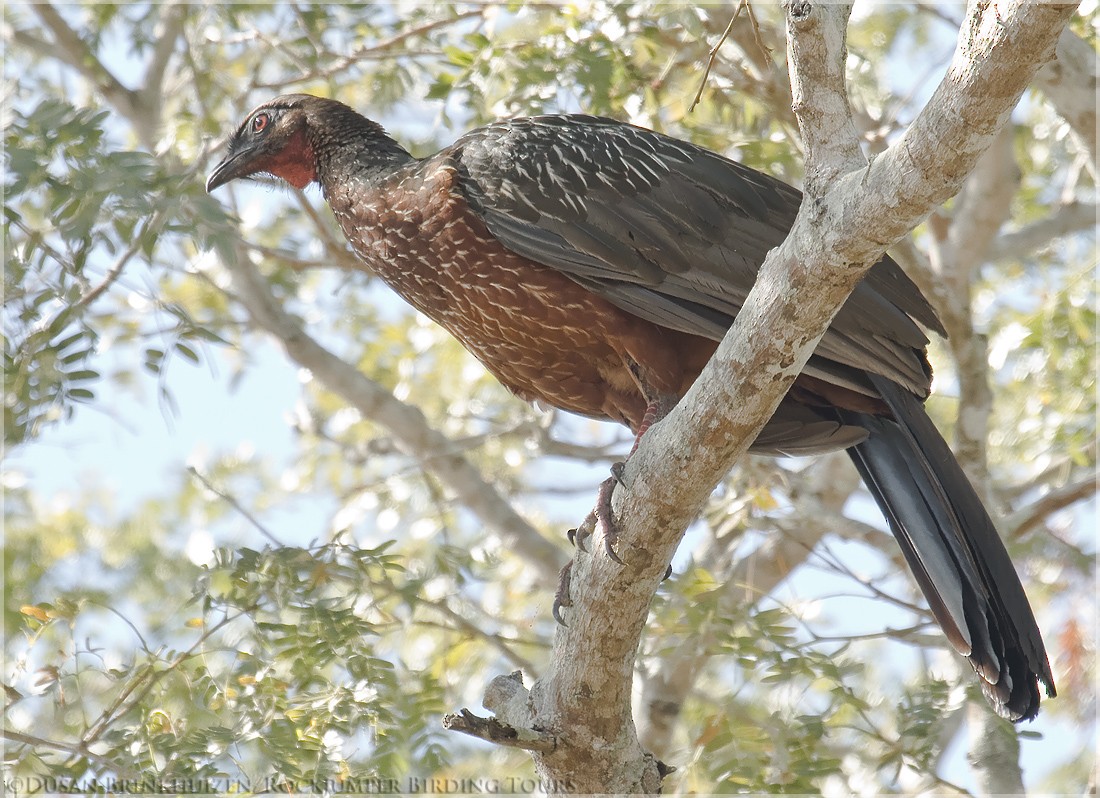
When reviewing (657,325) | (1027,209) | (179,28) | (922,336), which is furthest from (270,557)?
(1027,209)

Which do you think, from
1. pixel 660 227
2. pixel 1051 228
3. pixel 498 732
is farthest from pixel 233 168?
pixel 1051 228

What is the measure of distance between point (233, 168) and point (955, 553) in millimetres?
2942

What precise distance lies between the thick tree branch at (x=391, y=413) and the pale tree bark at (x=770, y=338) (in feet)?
6.93

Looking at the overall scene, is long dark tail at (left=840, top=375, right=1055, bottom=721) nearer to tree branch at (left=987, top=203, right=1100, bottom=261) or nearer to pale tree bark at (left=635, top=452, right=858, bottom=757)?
pale tree bark at (left=635, top=452, right=858, bottom=757)

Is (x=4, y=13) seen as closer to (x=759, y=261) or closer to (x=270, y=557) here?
(x=270, y=557)

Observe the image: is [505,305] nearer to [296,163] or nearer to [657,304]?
[657,304]

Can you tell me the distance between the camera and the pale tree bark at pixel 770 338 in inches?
93.2

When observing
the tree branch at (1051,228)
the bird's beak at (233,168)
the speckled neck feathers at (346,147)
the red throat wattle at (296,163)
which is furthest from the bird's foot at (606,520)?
the tree branch at (1051,228)

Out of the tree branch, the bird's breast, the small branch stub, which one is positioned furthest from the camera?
the tree branch

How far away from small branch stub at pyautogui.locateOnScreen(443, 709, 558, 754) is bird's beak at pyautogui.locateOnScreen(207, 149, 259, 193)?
99.7 inches

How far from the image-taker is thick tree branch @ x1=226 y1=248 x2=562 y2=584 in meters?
5.46

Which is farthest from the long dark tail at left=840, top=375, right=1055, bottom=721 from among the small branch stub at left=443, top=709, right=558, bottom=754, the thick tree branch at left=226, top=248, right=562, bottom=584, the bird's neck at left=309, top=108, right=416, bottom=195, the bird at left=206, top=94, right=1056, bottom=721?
the thick tree branch at left=226, top=248, right=562, bottom=584

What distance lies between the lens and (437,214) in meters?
3.84

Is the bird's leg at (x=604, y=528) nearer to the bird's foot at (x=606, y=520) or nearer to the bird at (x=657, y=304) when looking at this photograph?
the bird's foot at (x=606, y=520)
